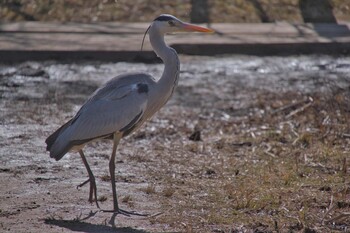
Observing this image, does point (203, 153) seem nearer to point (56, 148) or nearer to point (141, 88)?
point (141, 88)

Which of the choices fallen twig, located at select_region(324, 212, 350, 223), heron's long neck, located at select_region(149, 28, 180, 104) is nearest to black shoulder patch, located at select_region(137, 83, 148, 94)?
heron's long neck, located at select_region(149, 28, 180, 104)

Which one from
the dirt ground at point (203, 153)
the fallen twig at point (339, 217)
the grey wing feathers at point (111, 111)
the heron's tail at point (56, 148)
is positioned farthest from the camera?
the grey wing feathers at point (111, 111)

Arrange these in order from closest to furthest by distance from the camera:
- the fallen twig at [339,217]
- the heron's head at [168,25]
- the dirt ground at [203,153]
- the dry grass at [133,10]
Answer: the fallen twig at [339,217]
the dirt ground at [203,153]
the heron's head at [168,25]
the dry grass at [133,10]

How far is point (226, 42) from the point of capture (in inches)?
513

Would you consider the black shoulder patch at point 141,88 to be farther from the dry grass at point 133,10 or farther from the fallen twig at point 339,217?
the dry grass at point 133,10

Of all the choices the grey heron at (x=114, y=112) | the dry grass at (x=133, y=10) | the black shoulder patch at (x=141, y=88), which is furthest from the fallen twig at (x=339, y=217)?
the dry grass at (x=133, y=10)

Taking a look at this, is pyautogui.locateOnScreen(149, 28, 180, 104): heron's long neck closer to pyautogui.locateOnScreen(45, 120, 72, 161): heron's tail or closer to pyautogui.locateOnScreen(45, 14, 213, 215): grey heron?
pyautogui.locateOnScreen(45, 14, 213, 215): grey heron

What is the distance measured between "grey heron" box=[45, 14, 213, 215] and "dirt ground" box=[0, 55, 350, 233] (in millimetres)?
444

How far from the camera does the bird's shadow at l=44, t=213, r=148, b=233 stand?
686 centimetres

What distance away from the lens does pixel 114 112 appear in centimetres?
757

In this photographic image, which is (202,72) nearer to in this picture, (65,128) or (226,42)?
(226,42)

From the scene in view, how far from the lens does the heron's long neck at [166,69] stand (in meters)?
7.70

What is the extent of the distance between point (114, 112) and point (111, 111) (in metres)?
0.02

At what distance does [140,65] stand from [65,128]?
16.2ft
